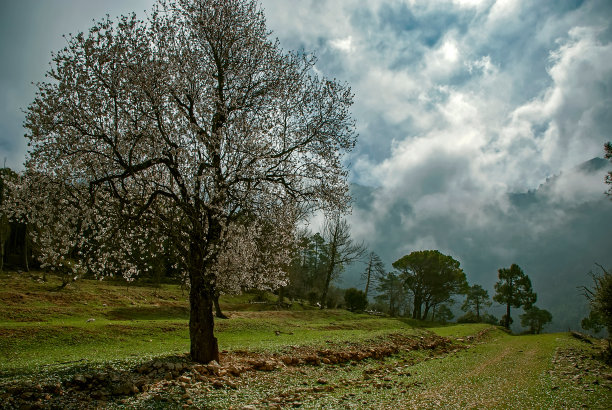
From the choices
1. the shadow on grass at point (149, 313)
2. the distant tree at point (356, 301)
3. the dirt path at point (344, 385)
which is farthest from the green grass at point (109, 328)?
the distant tree at point (356, 301)

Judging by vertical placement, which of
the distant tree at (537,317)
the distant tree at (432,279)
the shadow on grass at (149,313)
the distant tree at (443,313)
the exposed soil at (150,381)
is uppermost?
the distant tree at (432,279)

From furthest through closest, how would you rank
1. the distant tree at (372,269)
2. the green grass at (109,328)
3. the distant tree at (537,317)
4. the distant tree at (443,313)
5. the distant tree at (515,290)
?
the distant tree at (443,313), the distant tree at (537,317), the distant tree at (372,269), the distant tree at (515,290), the green grass at (109,328)

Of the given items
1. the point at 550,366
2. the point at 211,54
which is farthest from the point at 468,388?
the point at 211,54

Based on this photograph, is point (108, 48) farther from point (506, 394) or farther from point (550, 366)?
point (550, 366)

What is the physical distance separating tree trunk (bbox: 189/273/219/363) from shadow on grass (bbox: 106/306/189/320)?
21.1 meters

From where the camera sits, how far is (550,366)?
1527 cm

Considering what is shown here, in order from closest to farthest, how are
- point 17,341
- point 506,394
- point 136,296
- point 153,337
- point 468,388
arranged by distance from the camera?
1. point 506,394
2. point 468,388
3. point 17,341
4. point 153,337
5. point 136,296

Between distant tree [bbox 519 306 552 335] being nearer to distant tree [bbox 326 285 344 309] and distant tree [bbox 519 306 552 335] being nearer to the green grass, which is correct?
distant tree [bbox 326 285 344 309]

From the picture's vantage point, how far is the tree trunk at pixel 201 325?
11.7 m

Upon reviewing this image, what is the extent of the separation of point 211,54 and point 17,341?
53.6ft

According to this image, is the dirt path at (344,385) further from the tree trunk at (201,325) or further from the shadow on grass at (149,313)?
the shadow on grass at (149,313)

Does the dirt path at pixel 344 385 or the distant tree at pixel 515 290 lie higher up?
the distant tree at pixel 515 290

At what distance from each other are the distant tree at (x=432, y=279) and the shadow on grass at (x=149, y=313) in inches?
1773

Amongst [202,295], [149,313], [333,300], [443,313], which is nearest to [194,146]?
[202,295]
